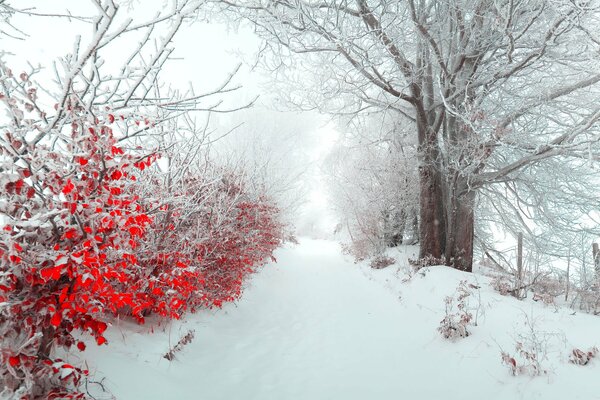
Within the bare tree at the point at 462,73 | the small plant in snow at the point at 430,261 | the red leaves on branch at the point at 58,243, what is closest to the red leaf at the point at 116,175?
the red leaves on branch at the point at 58,243

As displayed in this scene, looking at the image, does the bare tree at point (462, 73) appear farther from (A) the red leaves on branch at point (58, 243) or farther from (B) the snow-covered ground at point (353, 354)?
(A) the red leaves on branch at point (58, 243)

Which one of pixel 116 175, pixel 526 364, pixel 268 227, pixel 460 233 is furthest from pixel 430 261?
pixel 116 175

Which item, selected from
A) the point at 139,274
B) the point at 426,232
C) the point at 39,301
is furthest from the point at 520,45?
the point at 39,301

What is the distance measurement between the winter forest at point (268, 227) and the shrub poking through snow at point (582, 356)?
1cm

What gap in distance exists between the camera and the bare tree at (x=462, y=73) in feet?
16.1

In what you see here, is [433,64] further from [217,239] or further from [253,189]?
[217,239]

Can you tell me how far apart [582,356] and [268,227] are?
6207 millimetres

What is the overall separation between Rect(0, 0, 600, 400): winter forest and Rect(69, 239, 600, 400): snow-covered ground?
0.09 ft

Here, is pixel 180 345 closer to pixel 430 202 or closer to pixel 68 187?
pixel 68 187

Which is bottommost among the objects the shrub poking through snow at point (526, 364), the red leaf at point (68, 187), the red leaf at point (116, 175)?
the shrub poking through snow at point (526, 364)

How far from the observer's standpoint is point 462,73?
6.80m

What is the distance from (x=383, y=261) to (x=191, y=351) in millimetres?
6785

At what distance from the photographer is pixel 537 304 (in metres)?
4.81

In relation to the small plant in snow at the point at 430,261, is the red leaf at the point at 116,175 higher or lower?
higher
